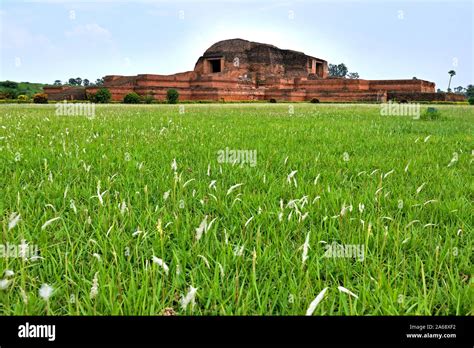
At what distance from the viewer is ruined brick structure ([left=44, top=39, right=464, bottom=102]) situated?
48500 mm

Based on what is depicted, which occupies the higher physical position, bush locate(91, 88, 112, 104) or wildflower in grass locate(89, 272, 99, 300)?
bush locate(91, 88, 112, 104)

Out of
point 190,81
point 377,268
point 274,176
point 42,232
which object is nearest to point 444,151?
point 274,176

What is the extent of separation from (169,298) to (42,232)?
97 cm

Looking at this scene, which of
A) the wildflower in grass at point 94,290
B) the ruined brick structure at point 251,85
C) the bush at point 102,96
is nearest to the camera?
the wildflower in grass at point 94,290

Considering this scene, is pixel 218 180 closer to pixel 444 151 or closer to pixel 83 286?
pixel 83 286

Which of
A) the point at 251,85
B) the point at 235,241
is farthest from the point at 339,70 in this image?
the point at 235,241

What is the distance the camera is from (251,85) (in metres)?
55.1

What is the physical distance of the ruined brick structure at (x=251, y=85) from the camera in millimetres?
48500
